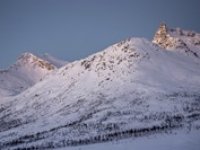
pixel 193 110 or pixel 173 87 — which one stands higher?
pixel 173 87

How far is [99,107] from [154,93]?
24.2 meters

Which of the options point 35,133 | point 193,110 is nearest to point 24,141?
point 35,133

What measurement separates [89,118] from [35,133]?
20.1 meters

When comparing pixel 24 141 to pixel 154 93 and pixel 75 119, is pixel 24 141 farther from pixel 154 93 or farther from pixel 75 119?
pixel 154 93

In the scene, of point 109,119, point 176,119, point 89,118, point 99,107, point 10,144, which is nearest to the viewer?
point 176,119

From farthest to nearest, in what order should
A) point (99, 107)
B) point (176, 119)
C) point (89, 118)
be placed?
point (99, 107)
point (89, 118)
point (176, 119)

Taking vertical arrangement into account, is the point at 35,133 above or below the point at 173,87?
below

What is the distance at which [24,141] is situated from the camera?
438ft

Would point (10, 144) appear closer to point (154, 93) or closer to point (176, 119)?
point (176, 119)

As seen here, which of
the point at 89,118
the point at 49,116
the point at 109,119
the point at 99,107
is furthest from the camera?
the point at 49,116

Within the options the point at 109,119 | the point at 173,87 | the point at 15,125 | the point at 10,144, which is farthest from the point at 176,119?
the point at 15,125

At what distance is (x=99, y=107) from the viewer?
172 m

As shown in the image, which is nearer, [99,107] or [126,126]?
[126,126]

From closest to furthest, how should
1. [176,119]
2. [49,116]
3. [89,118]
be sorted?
[176,119]
[89,118]
[49,116]
